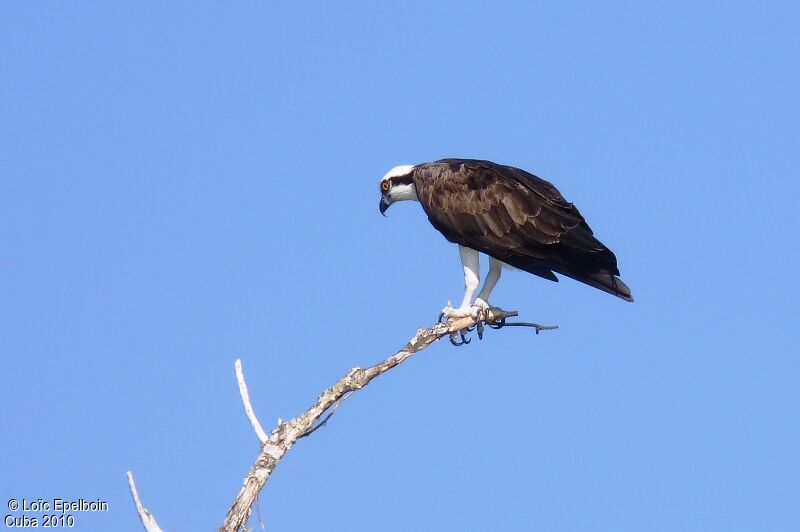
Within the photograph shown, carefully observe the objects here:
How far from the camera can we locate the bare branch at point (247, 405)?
34.7 feet

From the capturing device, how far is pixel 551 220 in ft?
44.4

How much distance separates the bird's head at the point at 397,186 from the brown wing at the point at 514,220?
0.23m

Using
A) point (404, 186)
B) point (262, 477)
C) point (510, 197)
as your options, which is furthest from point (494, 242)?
point (262, 477)

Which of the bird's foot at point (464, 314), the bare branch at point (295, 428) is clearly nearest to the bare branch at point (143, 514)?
the bare branch at point (295, 428)

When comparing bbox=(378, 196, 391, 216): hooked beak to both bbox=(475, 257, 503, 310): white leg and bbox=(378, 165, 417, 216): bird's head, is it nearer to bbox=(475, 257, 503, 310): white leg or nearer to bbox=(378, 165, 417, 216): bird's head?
bbox=(378, 165, 417, 216): bird's head

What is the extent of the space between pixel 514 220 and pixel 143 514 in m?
5.87

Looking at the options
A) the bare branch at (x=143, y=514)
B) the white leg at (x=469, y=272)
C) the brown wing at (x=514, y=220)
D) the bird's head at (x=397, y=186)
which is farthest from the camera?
the bird's head at (x=397, y=186)

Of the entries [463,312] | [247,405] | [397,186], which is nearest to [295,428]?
[247,405]

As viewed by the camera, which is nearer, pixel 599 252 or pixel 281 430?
pixel 281 430

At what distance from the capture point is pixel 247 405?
10.6 m

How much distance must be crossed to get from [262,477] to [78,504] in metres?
2.20

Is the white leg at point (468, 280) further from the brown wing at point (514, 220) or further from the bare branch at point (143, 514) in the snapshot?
the bare branch at point (143, 514)

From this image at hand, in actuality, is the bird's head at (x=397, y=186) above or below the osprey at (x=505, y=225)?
above

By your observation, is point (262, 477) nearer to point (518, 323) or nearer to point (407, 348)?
point (407, 348)
